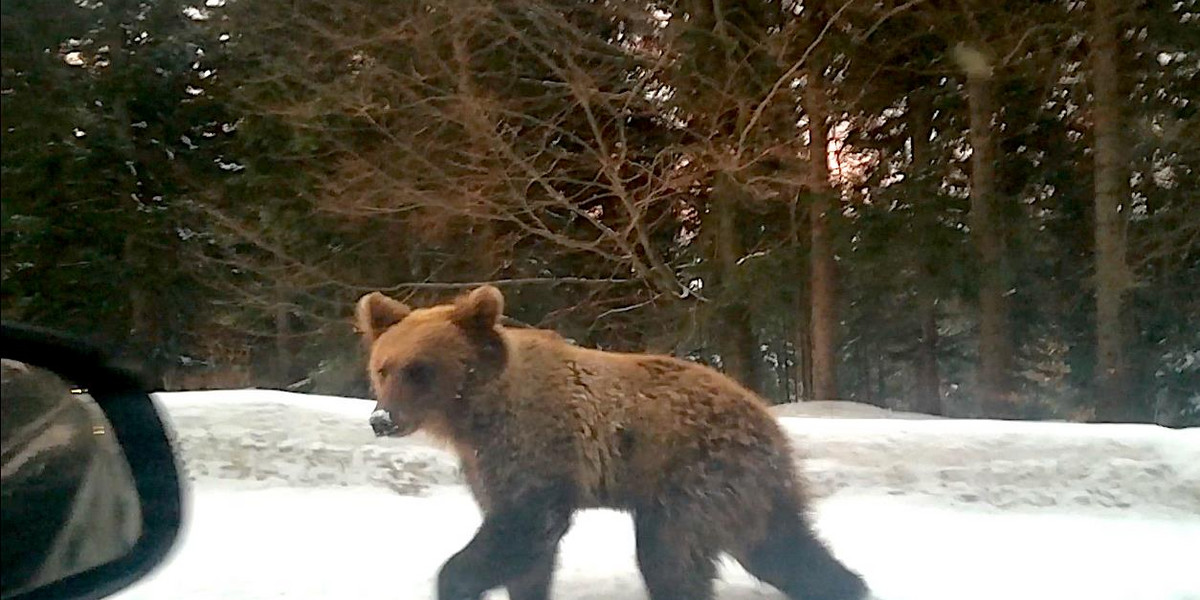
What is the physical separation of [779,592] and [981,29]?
1.31 meters

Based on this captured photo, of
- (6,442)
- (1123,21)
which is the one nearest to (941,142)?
(1123,21)

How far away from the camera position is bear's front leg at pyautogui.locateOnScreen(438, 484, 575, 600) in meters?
1.15

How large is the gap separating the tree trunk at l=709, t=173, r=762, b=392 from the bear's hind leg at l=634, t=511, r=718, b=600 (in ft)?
1.61

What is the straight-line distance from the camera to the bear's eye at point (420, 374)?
1.17 meters

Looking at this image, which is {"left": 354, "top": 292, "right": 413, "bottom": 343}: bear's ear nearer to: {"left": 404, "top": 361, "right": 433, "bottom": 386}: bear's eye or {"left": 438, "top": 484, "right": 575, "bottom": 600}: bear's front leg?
{"left": 404, "top": 361, "right": 433, "bottom": 386}: bear's eye

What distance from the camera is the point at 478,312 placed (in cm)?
121

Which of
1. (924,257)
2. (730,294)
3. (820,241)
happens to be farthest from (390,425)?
(924,257)

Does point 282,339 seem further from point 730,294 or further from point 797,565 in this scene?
point 797,565

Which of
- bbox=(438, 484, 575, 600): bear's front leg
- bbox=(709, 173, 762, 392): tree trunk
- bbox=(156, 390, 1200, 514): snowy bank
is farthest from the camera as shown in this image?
bbox=(709, 173, 762, 392): tree trunk

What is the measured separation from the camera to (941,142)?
78.4 inches

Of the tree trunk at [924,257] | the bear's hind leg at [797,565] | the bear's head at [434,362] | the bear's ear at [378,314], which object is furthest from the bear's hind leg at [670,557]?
the tree trunk at [924,257]

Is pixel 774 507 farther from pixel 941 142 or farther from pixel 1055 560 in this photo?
pixel 941 142

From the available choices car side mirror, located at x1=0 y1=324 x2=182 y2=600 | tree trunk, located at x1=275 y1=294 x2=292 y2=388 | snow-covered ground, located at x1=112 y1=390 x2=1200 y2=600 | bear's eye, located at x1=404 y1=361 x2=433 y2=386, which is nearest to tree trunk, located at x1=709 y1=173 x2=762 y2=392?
snow-covered ground, located at x1=112 y1=390 x2=1200 y2=600

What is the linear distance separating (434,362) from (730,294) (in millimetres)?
811
